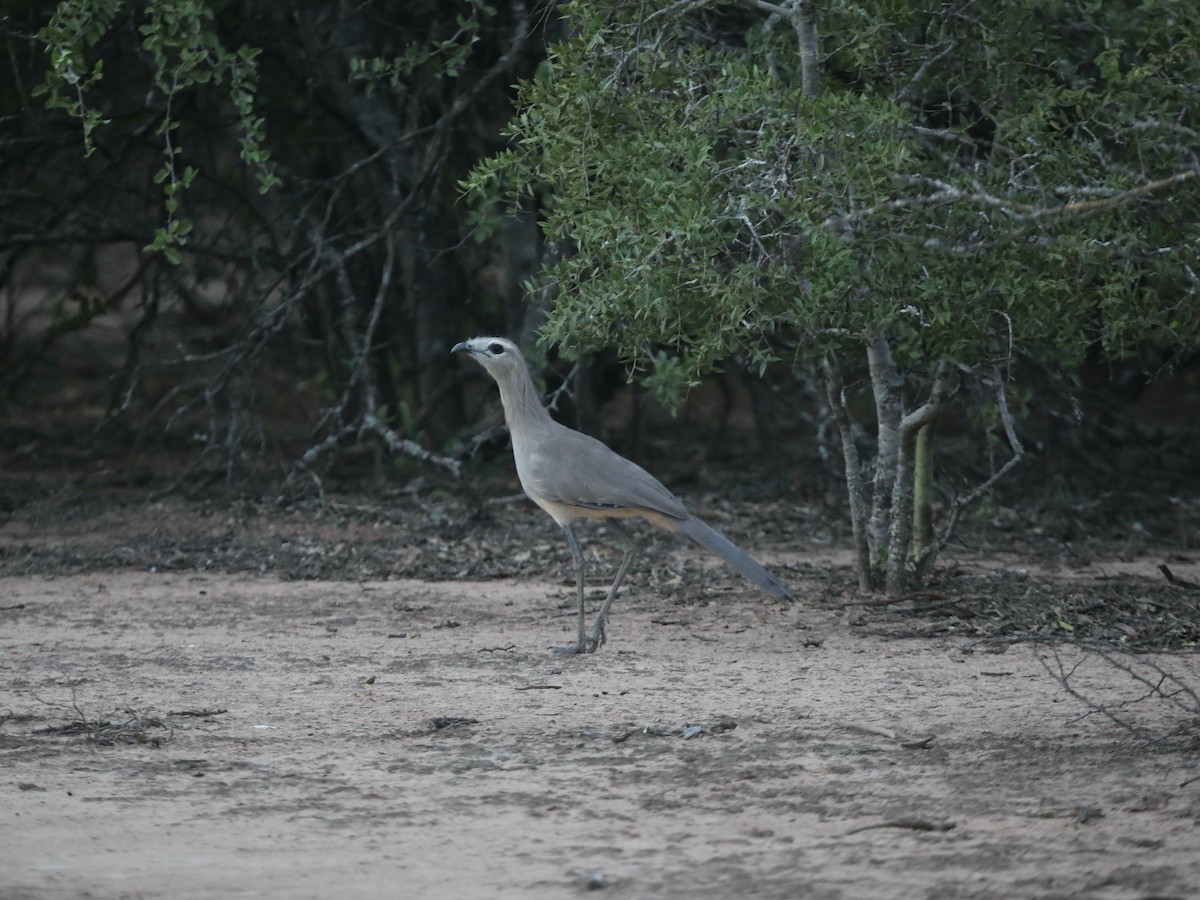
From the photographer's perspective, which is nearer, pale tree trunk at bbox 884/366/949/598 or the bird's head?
pale tree trunk at bbox 884/366/949/598

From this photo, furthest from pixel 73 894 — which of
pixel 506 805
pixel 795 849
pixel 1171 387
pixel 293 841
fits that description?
pixel 1171 387

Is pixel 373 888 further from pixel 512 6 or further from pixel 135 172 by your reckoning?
pixel 135 172

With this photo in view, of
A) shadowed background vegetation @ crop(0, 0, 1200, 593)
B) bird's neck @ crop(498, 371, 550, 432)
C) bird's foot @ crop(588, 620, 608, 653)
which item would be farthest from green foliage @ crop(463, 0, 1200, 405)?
bird's foot @ crop(588, 620, 608, 653)

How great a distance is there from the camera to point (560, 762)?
4.79 metres

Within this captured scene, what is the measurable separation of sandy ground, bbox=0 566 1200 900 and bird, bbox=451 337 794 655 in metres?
0.31

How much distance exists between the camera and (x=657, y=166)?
566 centimetres

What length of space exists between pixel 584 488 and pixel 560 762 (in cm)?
181

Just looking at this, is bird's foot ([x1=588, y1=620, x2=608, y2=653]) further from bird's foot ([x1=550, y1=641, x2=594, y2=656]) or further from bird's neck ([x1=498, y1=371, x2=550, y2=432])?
bird's neck ([x1=498, y1=371, x2=550, y2=432])

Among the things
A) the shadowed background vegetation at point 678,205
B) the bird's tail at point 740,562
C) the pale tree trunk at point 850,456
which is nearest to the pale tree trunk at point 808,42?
the shadowed background vegetation at point 678,205

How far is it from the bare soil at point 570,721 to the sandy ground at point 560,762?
2 centimetres

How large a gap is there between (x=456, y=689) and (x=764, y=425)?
5988 mm

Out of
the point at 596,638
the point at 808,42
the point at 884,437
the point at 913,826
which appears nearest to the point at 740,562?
the point at 596,638

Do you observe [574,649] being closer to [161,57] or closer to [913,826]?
[913,826]

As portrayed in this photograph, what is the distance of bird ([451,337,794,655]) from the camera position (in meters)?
6.31
